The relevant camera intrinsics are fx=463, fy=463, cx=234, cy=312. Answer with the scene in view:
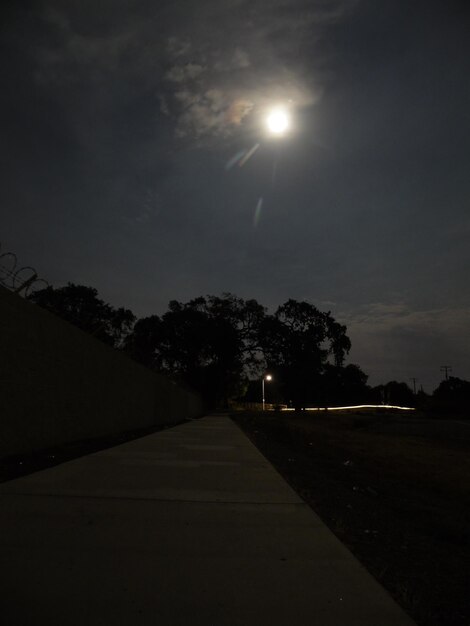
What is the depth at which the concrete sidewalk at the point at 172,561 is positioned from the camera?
8.39 feet

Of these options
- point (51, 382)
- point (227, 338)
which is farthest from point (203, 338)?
point (51, 382)

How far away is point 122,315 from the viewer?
60.1 meters

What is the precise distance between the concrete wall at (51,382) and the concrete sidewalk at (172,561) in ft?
9.36

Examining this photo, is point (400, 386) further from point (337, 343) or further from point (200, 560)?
point (200, 560)

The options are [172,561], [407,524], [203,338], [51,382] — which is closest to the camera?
[172,561]

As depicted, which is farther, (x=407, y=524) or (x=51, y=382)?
(x=51, y=382)

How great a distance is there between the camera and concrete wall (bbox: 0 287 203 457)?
8047 mm

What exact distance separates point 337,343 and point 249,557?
57901 mm

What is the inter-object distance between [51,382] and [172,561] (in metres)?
7.38

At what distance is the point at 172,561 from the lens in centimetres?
327

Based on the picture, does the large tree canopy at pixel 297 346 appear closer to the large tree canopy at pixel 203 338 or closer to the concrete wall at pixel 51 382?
the large tree canopy at pixel 203 338

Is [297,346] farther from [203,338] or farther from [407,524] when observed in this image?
[407,524]

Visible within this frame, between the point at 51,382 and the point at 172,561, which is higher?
the point at 51,382

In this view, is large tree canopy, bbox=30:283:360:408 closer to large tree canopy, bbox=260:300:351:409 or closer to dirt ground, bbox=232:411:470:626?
large tree canopy, bbox=260:300:351:409
